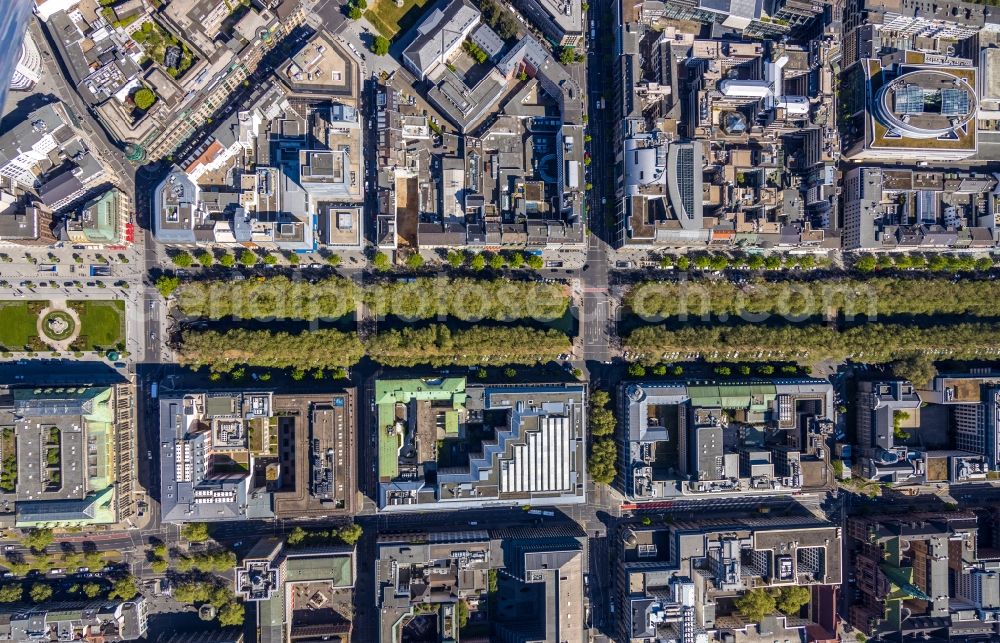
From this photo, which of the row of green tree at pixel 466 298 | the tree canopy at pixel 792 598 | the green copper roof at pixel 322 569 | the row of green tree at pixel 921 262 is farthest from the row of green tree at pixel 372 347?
the tree canopy at pixel 792 598

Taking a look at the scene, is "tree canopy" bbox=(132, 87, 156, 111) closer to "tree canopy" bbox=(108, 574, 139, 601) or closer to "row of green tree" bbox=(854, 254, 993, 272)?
"tree canopy" bbox=(108, 574, 139, 601)

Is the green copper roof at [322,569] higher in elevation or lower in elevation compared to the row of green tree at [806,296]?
lower

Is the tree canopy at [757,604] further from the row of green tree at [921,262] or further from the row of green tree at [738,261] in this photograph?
the row of green tree at [921,262]

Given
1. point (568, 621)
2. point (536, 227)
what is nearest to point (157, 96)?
point (536, 227)

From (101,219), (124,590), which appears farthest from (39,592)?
(101,219)

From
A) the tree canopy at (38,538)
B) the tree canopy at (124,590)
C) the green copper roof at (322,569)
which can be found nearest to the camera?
the tree canopy at (38,538)

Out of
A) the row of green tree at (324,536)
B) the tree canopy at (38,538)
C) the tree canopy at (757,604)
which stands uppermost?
the tree canopy at (38,538)

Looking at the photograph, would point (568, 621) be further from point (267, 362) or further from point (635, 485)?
point (267, 362)

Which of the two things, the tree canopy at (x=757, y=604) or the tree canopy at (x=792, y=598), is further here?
the tree canopy at (x=792, y=598)
